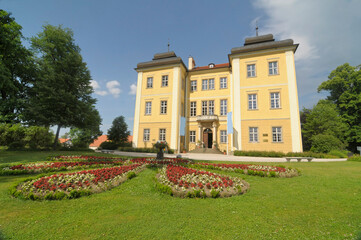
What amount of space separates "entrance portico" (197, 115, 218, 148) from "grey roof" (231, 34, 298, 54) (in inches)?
374

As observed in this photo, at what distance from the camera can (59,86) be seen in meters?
17.7

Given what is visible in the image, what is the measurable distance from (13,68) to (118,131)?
14093 mm

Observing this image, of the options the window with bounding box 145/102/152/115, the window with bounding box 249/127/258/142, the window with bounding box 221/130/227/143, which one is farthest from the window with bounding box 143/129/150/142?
the window with bounding box 249/127/258/142

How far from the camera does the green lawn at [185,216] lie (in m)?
2.64

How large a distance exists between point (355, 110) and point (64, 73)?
42797 mm

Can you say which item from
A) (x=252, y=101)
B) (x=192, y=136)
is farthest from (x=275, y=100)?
(x=192, y=136)

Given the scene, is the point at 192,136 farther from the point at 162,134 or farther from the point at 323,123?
the point at 323,123

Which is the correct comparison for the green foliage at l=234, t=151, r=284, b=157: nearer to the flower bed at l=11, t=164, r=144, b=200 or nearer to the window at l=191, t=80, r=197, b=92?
the window at l=191, t=80, r=197, b=92

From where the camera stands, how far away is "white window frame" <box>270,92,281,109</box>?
19250 mm

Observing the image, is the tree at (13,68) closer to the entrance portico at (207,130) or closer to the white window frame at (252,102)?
the entrance portico at (207,130)

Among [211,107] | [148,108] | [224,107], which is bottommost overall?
[148,108]

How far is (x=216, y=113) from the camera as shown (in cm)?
2334

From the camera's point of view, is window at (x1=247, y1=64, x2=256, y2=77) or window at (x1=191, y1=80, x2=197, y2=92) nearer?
window at (x1=247, y1=64, x2=256, y2=77)

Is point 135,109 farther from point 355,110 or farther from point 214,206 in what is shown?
point 355,110
